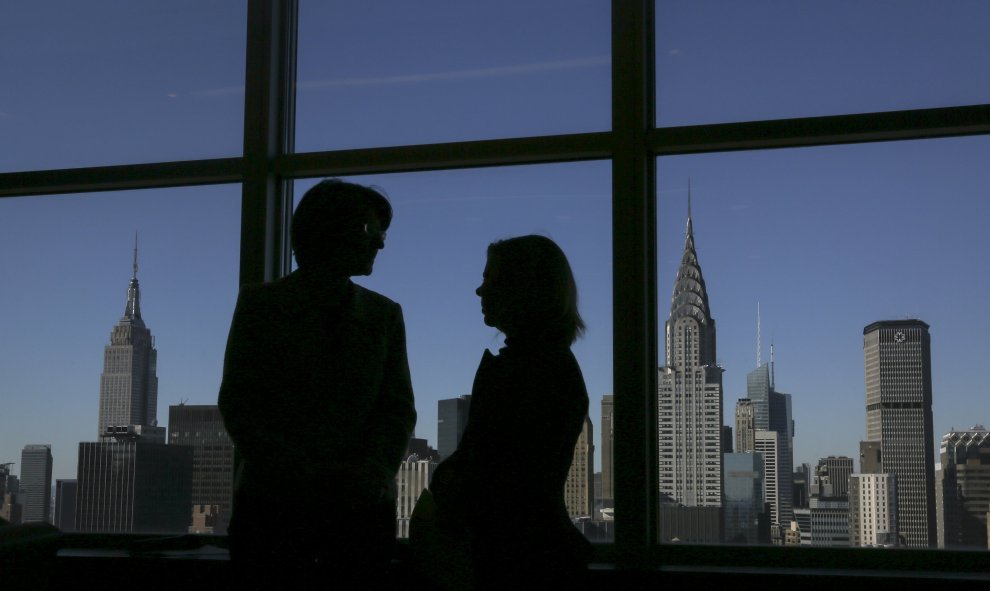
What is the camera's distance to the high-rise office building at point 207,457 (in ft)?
9.26

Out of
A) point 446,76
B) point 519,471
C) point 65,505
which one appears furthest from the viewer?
point 65,505

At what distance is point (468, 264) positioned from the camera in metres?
2.76

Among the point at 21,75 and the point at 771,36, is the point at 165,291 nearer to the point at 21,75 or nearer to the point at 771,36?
the point at 21,75

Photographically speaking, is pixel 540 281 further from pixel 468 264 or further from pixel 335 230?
pixel 468 264

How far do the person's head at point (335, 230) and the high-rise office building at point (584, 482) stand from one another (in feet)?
2.80

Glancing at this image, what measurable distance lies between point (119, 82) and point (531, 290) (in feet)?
6.39

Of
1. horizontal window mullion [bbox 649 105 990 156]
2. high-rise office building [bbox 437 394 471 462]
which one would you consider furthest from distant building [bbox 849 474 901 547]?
high-rise office building [bbox 437 394 471 462]

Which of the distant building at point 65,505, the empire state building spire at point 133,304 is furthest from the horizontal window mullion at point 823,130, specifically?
the distant building at point 65,505

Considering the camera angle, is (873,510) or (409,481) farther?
(409,481)

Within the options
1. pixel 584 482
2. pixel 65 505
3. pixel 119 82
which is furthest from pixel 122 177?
pixel 584 482

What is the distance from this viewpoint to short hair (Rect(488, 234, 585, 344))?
1930 mm

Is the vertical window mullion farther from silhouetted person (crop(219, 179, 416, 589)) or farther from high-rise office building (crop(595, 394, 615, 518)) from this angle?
silhouetted person (crop(219, 179, 416, 589))

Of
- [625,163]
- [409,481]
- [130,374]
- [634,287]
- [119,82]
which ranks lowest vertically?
[409,481]

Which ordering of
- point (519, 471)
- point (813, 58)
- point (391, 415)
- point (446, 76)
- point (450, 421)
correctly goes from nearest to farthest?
point (519, 471)
point (391, 415)
point (813, 58)
point (450, 421)
point (446, 76)
